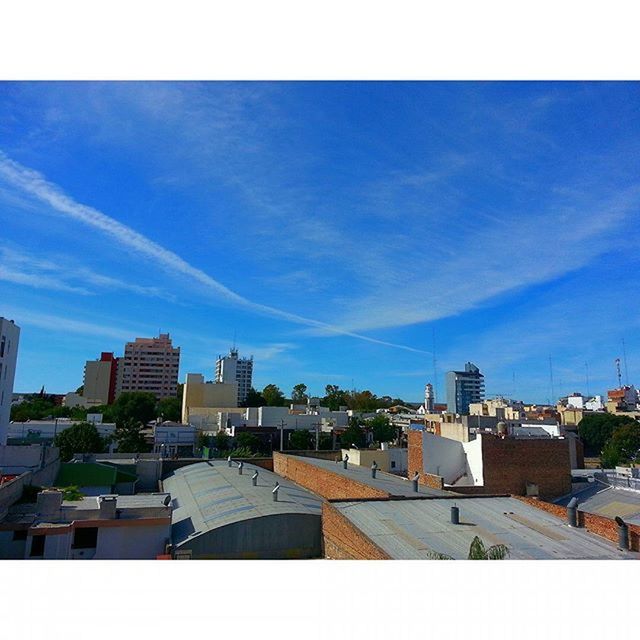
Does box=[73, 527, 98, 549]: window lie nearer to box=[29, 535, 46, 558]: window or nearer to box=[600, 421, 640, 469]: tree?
box=[29, 535, 46, 558]: window

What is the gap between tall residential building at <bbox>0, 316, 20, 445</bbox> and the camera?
26.1 meters

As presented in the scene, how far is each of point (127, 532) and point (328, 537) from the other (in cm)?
472

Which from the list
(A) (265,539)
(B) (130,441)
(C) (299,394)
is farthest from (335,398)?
(A) (265,539)

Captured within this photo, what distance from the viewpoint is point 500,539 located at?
9844 mm

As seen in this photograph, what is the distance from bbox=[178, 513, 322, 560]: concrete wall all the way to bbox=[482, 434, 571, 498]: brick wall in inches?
322

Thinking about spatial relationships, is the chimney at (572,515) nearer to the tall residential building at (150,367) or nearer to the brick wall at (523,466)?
the brick wall at (523,466)

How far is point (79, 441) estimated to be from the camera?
106ft

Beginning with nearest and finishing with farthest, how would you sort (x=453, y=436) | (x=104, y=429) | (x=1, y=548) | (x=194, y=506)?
1. (x=1, y=548)
2. (x=194, y=506)
3. (x=453, y=436)
4. (x=104, y=429)

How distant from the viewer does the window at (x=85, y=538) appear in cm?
1208

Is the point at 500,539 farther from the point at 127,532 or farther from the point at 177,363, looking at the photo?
the point at 177,363

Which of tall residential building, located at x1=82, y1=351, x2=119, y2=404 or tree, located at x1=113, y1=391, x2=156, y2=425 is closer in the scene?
tree, located at x1=113, y1=391, x2=156, y2=425

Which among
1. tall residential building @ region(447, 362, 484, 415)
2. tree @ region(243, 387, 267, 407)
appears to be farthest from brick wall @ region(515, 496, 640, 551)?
tall residential building @ region(447, 362, 484, 415)

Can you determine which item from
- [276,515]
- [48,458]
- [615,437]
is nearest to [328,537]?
[276,515]

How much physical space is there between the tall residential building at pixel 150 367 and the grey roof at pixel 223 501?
71361mm
